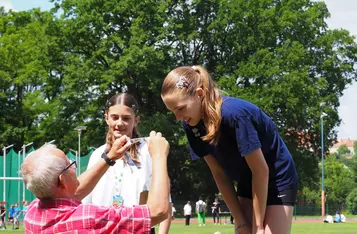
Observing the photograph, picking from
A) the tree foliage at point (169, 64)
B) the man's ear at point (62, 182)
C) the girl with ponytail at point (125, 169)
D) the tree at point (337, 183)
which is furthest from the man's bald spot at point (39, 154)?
the tree at point (337, 183)

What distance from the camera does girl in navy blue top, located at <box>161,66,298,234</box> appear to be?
5.25 meters

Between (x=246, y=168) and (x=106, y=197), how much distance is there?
1.48 metres

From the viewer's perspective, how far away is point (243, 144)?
5.22 m

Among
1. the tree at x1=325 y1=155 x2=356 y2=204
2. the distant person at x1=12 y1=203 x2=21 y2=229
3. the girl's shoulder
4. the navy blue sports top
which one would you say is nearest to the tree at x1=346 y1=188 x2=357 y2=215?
the tree at x1=325 y1=155 x2=356 y2=204

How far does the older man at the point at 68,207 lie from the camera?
4285mm

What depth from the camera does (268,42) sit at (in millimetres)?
53281

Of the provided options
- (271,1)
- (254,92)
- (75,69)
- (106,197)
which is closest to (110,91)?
(75,69)

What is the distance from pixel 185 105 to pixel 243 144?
19.9 inches

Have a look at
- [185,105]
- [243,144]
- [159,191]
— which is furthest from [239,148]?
[159,191]

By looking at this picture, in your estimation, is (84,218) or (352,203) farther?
(352,203)

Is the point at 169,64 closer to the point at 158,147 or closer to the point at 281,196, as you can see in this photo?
the point at 281,196

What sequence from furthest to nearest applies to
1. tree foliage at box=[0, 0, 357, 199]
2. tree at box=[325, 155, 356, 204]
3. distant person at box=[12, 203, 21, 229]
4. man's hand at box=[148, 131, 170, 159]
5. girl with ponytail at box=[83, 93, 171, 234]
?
tree at box=[325, 155, 356, 204] < tree foliage at box=[0, 0, 357, 199] < distant person at box=[12, 203, 21, 229] < girl with ponytail at box=[83, 93, 171, 234] < man's hand at box=[148, 131, 170, 159]

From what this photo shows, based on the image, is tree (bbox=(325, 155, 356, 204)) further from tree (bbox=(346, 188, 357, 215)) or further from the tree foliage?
the tree foliage

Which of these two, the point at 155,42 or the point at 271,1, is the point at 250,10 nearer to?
the point at 271,1
